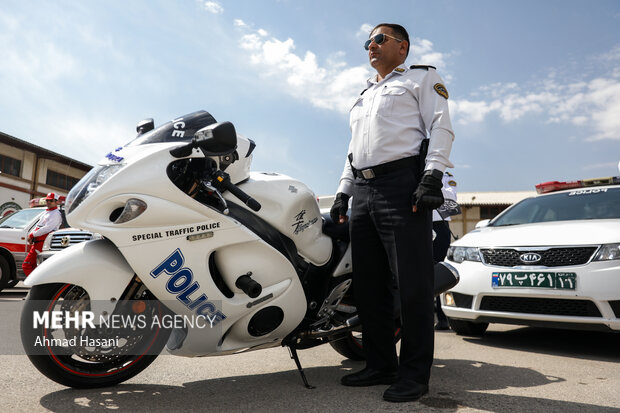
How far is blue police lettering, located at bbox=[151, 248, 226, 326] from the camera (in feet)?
8.07

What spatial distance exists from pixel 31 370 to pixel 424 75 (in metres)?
2.86

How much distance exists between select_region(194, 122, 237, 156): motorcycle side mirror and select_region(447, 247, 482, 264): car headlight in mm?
2754

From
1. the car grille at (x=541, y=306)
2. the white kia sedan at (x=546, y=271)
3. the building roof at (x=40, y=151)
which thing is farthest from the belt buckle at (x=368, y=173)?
the building roof at (x=40, y=151)

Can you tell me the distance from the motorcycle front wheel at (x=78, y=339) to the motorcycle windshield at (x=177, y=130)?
78 cm

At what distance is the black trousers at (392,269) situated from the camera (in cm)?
275

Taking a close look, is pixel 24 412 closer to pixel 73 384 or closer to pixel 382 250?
pixel 73 384

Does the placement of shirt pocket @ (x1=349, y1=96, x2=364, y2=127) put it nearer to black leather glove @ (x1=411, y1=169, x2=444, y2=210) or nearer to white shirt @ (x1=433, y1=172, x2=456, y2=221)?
black leather glove @ (x1=411, y1=169, x2=444, y2=210)

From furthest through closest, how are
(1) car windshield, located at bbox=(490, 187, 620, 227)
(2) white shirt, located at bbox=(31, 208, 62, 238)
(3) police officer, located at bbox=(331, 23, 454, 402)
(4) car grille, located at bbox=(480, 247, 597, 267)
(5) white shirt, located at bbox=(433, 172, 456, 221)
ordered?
1. (2) white shirt, located at bbox=(31, 208, 62, 238)
2. (5) white shirt, located at bbox=(433, 172, 456, 221)
3. (1) car windshield, located at bbox=(490, 187, 620, 227)
4. (4) car grille, located at bbox=(480, 247, 597, 267)
5. (3) police officer, located at bbox=(331, 23, 454, 402)

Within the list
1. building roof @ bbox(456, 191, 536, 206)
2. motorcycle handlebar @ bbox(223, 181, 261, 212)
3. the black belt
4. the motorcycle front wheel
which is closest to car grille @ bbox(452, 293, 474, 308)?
the black belt

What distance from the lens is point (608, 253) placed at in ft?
12.4

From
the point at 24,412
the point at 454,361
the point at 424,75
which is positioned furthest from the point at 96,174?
the point at 454,361

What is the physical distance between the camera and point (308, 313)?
296 cm

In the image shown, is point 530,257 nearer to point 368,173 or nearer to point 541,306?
point 541,306

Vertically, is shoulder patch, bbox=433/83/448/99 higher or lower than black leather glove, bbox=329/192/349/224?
higher
